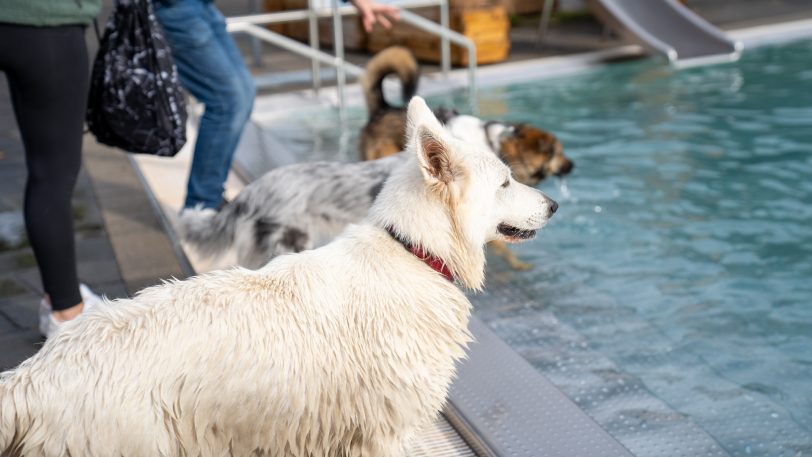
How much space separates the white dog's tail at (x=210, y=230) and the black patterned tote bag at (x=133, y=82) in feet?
1.34

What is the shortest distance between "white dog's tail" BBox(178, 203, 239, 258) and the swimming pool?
1.26 m

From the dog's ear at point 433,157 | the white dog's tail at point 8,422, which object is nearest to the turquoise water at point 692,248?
the dog's ear at point 433,157

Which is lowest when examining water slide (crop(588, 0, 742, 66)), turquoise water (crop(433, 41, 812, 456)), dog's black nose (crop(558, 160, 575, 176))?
turquoise water (crop(433, 41, 812, 456))

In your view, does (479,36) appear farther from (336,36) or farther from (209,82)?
(209,82)

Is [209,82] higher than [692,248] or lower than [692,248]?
higher

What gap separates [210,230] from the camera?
4.09 meters

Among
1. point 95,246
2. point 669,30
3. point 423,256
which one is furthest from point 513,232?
point 669,30

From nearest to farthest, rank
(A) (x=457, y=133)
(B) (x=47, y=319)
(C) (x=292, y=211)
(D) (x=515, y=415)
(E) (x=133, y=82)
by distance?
(D) (x=515, y=415), (B) (x=47, y=319), (C) (x=292, y=211), (E) (x=133, y=82), (A) (x=457, y=133)

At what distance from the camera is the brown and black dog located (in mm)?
4770

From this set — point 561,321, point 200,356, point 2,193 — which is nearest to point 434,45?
point 2,193

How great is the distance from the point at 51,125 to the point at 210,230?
976 mm

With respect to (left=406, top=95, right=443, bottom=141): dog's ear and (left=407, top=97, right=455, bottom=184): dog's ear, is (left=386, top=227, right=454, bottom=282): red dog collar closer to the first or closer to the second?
(left=407, top=97, right=455, bottom=184): dog's ear

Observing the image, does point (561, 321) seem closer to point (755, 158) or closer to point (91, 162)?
point (755, 158)

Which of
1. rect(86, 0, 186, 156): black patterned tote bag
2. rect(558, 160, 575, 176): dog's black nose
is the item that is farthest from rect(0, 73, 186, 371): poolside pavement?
rect(558, 160, 575, 176): dog's black nose
